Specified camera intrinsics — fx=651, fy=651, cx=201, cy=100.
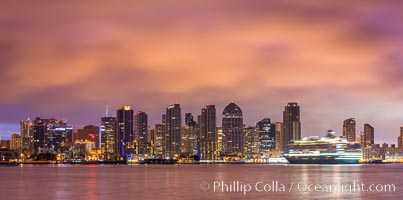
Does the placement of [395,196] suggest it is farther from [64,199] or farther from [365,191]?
[64,199]

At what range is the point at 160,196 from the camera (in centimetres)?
6322

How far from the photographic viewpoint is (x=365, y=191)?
68938mm

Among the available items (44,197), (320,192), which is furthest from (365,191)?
(44,197)

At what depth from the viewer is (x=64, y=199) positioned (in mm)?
61375

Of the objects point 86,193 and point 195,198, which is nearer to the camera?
point 195,198

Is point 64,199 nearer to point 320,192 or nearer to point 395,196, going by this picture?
point 320,192

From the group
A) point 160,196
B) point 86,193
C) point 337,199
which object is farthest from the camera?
point 86,193

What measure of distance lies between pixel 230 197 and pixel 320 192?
41.4 feet

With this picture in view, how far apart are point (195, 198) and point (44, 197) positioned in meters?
15.8

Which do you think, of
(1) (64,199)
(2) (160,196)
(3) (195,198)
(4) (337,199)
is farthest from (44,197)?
(4) (337,199)

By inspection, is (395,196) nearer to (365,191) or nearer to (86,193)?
(365,191)

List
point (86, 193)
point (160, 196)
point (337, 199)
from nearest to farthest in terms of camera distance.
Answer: point (337, 199), point (160, 196), point (86, 193)

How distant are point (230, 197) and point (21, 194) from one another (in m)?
23.6

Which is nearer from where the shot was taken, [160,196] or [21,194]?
[160,196]
